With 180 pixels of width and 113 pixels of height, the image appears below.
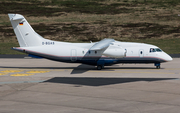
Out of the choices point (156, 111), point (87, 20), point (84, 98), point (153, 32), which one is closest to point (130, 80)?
point (84, 98)

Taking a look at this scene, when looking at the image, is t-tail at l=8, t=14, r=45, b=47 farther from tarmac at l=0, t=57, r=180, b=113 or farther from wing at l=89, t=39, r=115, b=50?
wing at l=89, t=39, r=115, b=50

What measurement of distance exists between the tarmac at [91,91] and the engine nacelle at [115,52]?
6.05ft

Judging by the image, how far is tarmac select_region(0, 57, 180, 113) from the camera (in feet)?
53.9

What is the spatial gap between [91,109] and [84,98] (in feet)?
8.87

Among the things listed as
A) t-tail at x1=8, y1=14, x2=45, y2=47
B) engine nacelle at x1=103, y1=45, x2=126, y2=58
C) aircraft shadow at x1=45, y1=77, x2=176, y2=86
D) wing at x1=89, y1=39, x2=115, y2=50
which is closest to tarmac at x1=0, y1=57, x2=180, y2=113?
aircraft shadow at x1=45, y1=77, x2=176, y2=86

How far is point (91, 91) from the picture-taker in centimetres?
2091

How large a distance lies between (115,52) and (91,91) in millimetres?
10545

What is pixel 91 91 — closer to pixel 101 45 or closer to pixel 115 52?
pixel 101 45

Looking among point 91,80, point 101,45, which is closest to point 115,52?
point 101,45

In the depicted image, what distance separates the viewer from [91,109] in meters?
16.1

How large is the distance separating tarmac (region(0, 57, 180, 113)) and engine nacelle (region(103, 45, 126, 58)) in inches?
72.6

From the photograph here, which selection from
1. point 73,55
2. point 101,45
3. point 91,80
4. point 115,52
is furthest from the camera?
point 73,55

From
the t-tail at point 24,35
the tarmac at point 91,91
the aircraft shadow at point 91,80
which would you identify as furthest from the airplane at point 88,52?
the aircraft shadow at point 91,80

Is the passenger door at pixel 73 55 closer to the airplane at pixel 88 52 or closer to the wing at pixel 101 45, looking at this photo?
the airplane at pixel 88 52
